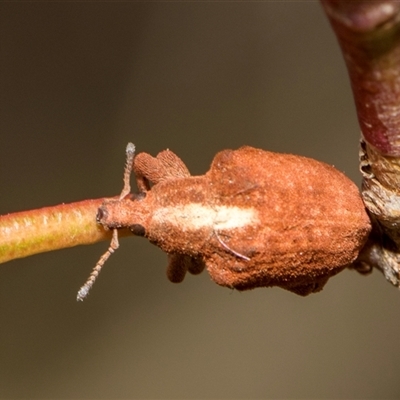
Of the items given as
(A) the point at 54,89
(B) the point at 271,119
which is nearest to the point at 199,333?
(B) the point at 271,119

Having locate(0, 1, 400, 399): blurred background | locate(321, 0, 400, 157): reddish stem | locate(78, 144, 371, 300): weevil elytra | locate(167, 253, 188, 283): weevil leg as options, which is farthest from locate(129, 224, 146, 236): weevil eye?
locate(0, 1, 400, 399): blurred background

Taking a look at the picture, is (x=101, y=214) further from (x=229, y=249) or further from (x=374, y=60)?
(x=374, y=60)

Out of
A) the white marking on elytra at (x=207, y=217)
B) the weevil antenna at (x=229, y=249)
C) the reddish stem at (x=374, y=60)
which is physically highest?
the reddish stem at (x=374, y=60)

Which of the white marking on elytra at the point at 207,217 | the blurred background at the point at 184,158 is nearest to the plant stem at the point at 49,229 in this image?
the white marking on elytra at the point at 207,217

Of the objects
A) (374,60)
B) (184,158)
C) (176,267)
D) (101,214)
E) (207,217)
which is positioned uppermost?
(374,60)

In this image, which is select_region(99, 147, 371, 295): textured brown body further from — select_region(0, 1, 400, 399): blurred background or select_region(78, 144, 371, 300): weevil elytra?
select_region(0, 1, 400, 399): blurred background

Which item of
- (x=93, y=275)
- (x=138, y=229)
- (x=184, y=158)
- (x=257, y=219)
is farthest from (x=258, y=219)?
(x=184, y=158)

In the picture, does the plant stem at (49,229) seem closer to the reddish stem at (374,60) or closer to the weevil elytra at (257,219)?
the weevil elytra at (257,219)
